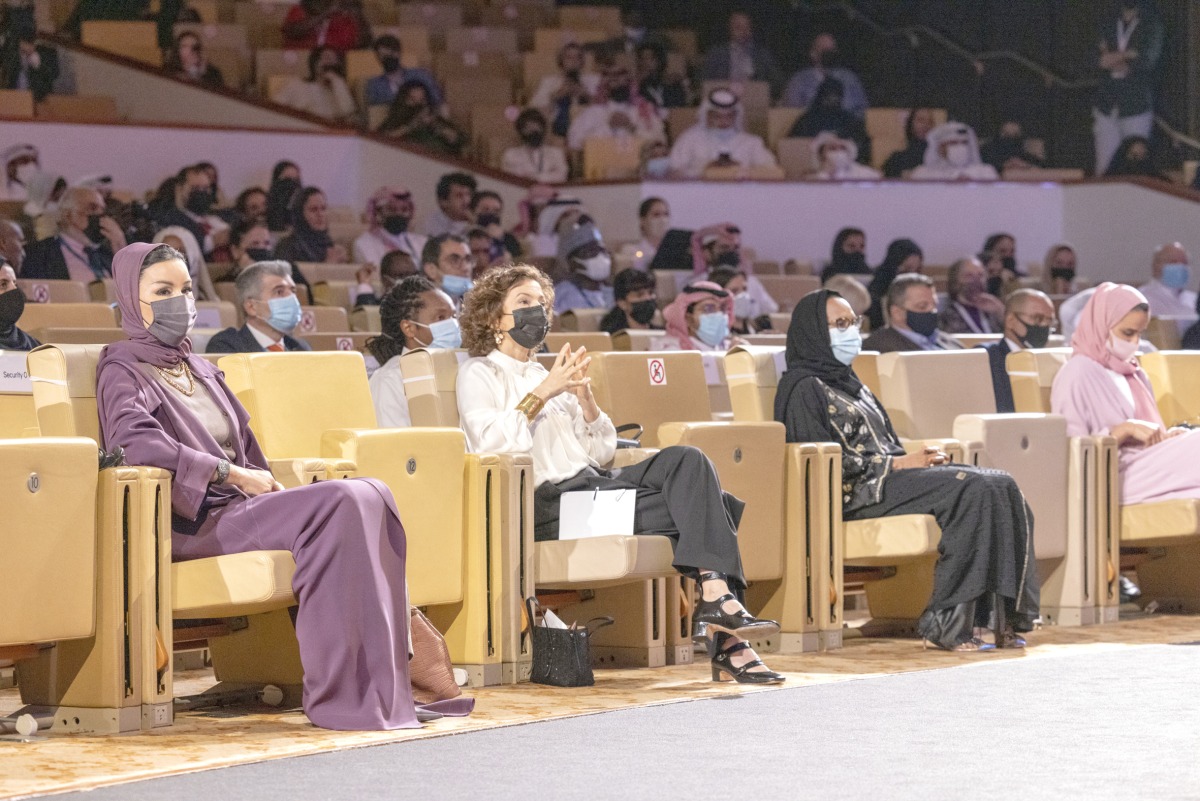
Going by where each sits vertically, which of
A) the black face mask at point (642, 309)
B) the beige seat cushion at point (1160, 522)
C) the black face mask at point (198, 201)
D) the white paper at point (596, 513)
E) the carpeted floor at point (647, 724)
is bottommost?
the carpeted floor at point (647, 724)

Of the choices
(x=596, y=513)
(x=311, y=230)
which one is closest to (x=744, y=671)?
(x=596, y=513)

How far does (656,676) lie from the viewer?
452 cm

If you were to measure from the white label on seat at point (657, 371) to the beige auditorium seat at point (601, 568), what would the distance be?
43 centimetres

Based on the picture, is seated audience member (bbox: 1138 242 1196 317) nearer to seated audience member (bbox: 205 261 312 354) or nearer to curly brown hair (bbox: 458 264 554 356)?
seated audience member (bbox: 205 261 312 354)

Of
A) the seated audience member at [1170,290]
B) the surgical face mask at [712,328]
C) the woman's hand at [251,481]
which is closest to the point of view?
the woman's hand at [251,481]

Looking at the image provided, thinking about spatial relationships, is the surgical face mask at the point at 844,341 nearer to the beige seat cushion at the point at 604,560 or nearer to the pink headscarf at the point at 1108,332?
the beige seat cushion at the point at 604,560

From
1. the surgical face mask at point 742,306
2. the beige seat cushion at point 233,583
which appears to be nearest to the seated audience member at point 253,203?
the surgical face mask at point 742,306

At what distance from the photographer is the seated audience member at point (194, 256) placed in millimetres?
7555

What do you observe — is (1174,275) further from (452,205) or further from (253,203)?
(253,203)

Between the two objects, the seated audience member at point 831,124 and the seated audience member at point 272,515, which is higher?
the seated audience member at point 831,124

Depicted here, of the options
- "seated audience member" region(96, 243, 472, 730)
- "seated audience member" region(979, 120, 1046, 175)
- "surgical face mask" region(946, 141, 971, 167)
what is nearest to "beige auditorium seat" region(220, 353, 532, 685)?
"seated audience member" region(96, 243, 472, 730)

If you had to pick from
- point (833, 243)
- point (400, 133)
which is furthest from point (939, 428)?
point (400, 133)

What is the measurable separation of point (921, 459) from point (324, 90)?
696 cm

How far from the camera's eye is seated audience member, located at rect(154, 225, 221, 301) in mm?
7555
